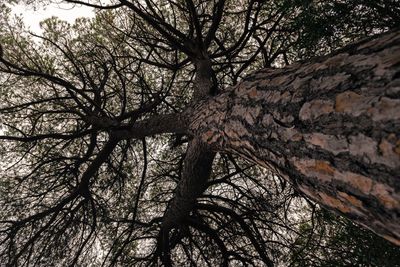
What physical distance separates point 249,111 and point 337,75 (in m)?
0.67

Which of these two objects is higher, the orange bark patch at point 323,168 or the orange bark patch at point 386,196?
the orange bark patch at point 323,168

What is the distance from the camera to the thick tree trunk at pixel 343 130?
803 millimetres

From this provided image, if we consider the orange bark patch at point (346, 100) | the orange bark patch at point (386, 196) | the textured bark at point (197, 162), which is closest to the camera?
the orange bark patch at point (386, 196)

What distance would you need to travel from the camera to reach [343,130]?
94 cm

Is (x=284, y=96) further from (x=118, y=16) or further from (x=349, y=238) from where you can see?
(x=118, y=16)

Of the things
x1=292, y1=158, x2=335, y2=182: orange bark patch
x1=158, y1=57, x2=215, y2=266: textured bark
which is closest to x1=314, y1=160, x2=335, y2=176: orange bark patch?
x1=292, y1=158, x2=335, y2=182: orange bark patch

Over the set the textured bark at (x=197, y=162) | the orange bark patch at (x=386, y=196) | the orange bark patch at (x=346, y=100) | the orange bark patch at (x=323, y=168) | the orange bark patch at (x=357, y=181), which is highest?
the textured bark at (x=197, y=162)

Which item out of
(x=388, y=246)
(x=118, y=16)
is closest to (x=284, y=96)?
(x=388, y=246)

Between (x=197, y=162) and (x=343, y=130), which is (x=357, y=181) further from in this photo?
(x=197, y=162)

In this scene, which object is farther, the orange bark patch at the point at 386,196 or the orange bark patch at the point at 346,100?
the orange bark patch at the point at 346,100

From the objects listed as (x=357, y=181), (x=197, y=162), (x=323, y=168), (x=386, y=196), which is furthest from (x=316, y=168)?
(x=197, y=162)

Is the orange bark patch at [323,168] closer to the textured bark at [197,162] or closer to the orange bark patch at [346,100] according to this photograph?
the orange bark patch at [346,100]

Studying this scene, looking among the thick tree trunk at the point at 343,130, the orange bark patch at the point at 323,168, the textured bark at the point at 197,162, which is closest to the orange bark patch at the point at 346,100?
the thick tree trunk at the point at 343,130

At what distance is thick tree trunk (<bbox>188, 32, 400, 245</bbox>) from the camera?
2.63 feet
